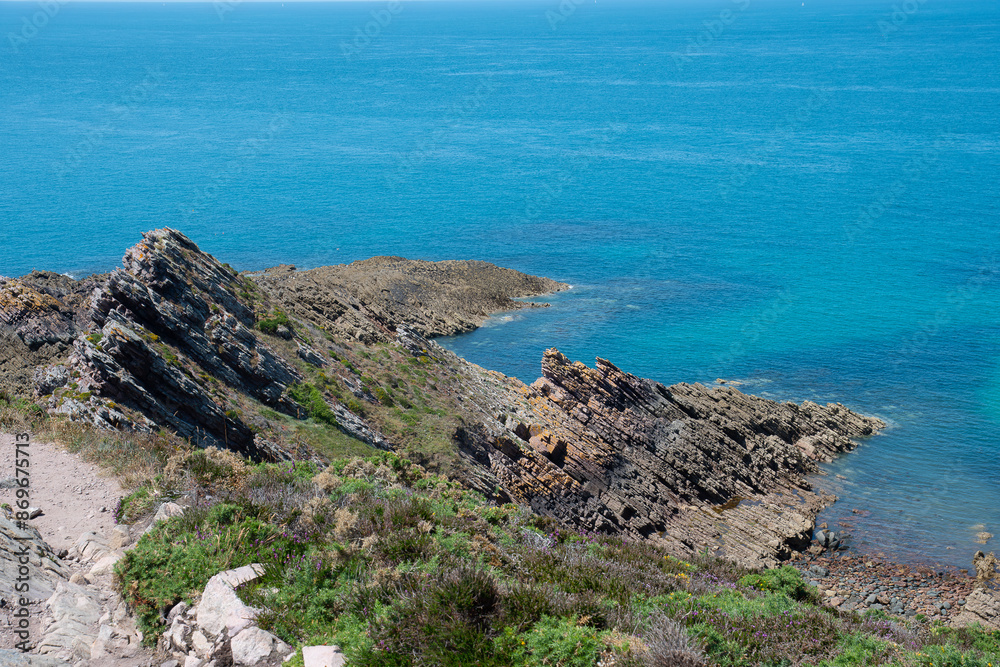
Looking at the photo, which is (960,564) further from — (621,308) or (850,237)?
(850,237)

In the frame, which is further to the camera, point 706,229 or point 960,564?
point 706,229

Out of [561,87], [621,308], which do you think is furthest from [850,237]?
[561,87]

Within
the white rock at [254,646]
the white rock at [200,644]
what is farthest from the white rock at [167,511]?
the white rock at [254,646]

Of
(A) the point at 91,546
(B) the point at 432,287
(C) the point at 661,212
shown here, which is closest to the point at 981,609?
(A) the point at 91,546

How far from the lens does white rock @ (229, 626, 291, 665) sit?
10.9 meters

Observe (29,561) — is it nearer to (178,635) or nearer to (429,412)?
(178,635)

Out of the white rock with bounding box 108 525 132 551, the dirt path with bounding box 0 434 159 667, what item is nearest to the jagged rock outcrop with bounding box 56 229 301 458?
the dirt path with bounding box 0 434 159 667

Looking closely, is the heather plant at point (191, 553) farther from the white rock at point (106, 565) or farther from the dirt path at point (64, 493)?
the dirt path at point (64, 493)

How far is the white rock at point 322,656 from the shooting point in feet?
34.6

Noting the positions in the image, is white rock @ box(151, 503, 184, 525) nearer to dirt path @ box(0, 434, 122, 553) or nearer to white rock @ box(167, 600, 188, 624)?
dirt path @ box(0, 434, 122, 553)

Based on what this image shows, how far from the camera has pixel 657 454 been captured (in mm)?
39156

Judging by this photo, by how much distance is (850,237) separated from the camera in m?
86.2

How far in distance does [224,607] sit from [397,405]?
73.6 feet

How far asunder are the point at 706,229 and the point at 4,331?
3042 inches
